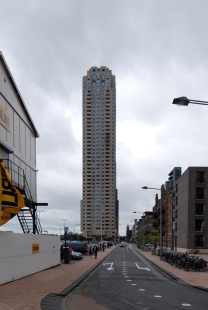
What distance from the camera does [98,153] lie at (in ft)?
503

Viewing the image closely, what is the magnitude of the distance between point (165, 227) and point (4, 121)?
256 ft

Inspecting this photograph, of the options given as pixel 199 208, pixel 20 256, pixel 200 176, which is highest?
pixel 200 176

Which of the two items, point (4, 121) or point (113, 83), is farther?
point (113, 83)

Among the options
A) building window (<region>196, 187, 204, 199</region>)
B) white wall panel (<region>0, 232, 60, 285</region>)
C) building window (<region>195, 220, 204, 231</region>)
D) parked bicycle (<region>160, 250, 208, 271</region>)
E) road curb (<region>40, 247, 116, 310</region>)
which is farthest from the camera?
building window (<region>196, 187, 204, 199</region>)

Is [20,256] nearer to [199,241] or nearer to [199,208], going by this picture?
[199,241]

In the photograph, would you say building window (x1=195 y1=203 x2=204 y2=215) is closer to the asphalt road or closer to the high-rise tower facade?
the asphalt road

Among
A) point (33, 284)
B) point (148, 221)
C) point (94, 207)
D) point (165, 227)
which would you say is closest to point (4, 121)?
point (33, 284)

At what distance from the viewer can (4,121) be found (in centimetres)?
1838

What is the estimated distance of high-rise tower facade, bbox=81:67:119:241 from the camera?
151625 millimetres

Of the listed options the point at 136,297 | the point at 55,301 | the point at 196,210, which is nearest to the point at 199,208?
the point at 196,210

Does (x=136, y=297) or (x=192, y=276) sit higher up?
(x=136, y=297)

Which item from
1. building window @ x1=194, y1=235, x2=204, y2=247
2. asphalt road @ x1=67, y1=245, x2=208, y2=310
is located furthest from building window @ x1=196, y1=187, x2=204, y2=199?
asphalt road @ x1=67, y1=245, x2=208, y2=310

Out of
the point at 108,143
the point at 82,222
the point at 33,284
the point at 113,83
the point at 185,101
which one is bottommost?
the point at 82,222

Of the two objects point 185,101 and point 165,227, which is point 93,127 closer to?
point 165,227
